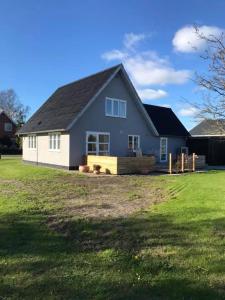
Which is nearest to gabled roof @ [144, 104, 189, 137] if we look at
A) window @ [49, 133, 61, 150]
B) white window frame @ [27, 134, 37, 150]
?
window @ [49, 133, 61, 150]

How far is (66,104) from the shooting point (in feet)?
88.4

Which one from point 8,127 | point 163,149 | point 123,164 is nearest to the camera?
point 123,164

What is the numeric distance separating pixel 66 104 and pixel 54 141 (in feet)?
9.74

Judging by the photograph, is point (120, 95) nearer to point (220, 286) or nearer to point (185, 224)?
point (185, 224)

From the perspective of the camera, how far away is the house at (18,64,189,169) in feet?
78.9

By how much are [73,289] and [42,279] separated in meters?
0.54

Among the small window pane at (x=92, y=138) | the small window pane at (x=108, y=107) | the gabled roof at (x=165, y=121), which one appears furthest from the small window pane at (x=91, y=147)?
the gabled roof at (x=165, y=121)

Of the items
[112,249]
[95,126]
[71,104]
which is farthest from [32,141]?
[112,249]

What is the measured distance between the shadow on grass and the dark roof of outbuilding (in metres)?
16.0

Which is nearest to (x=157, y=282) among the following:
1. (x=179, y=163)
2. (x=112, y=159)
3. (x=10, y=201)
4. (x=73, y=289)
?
(x=73, y=289)

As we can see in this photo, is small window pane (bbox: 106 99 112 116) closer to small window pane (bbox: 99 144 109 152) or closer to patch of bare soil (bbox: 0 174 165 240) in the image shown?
small window pane (bbox: 99 144 109 152)

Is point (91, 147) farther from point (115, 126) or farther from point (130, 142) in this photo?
point (130, 142)

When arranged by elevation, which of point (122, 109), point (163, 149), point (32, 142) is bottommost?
point (163, 149)

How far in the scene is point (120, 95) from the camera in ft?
87.2
